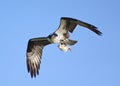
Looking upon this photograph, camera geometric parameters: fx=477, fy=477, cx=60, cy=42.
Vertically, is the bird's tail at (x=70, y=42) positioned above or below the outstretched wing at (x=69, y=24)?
below

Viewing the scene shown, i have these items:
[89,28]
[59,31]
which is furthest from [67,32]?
[89,28]

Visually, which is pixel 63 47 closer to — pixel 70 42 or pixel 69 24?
pixel 70 42

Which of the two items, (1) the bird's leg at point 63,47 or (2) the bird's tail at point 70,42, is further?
(1) the bird's leg at point 63,47

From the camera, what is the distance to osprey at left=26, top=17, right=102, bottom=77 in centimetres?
2083

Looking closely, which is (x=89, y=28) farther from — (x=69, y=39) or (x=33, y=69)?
(x=33, y=69)

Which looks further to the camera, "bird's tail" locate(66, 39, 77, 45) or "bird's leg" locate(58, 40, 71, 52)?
"bird's leg" locate(58, 40, 71, 52)

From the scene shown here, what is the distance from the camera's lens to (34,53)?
23484 millimetres

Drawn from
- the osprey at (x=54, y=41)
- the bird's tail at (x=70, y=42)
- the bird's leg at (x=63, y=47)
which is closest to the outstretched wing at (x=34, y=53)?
the osprey at (x=54, y=41)

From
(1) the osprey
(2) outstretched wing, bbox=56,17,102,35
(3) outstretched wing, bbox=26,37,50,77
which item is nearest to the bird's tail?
(1) the osprey

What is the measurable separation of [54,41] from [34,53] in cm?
229

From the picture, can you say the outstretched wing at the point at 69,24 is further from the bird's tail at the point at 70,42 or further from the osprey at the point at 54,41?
the bird's tail at the point at 70,42

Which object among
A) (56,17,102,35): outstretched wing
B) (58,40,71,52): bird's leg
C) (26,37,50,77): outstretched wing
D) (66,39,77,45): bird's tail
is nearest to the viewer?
(56,17,102,35): outstretched wing

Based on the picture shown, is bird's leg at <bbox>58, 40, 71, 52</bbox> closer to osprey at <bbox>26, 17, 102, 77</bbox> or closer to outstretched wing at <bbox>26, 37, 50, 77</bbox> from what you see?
osprey at <bbox>26, 17, 102, 77</bbox>

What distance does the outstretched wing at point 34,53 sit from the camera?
904 inches
